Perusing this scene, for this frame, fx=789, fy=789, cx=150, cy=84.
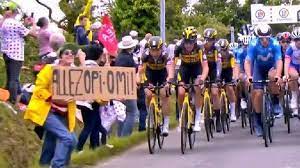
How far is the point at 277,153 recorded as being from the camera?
497 inches

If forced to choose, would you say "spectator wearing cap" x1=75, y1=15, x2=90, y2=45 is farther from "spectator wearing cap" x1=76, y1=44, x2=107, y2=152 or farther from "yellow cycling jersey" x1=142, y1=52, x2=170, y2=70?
"spectator wearing cap" x1=76, y1=44, x2=107, y2=152

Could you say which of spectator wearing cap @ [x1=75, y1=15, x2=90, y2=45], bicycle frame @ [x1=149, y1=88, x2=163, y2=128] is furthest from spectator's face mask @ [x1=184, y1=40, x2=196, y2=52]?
spectator wearing cap @ [x1=75, y1=15, x2=90, y2=45]

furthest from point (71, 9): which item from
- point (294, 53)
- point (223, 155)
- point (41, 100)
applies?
point (41, 100)

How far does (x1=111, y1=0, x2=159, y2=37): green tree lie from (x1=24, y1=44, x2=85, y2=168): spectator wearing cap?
81.2 ft

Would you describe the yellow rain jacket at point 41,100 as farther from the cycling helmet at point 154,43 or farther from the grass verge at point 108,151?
the cycling helmet at point 154,43

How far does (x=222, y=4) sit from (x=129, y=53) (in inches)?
2678

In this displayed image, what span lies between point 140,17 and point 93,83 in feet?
83.3

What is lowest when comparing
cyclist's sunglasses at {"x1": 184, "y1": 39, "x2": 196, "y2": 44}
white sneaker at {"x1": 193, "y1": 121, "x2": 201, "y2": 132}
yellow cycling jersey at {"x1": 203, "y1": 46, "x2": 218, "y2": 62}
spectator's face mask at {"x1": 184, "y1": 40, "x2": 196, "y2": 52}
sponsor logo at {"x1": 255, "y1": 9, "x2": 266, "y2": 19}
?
white sneaker at {"x1": 193, "y1": 121, "x2": 201, "y2": 132}

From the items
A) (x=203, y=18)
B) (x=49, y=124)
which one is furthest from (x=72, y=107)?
(x=203, y=18)

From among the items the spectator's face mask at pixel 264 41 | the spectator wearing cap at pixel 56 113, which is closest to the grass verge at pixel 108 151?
the spectator wearing cap at pixel 56 113

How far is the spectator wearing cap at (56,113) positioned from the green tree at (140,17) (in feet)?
81.2

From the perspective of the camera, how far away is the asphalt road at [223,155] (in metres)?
11.7

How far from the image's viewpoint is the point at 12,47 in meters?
13.2

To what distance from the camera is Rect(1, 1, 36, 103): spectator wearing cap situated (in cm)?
1316
